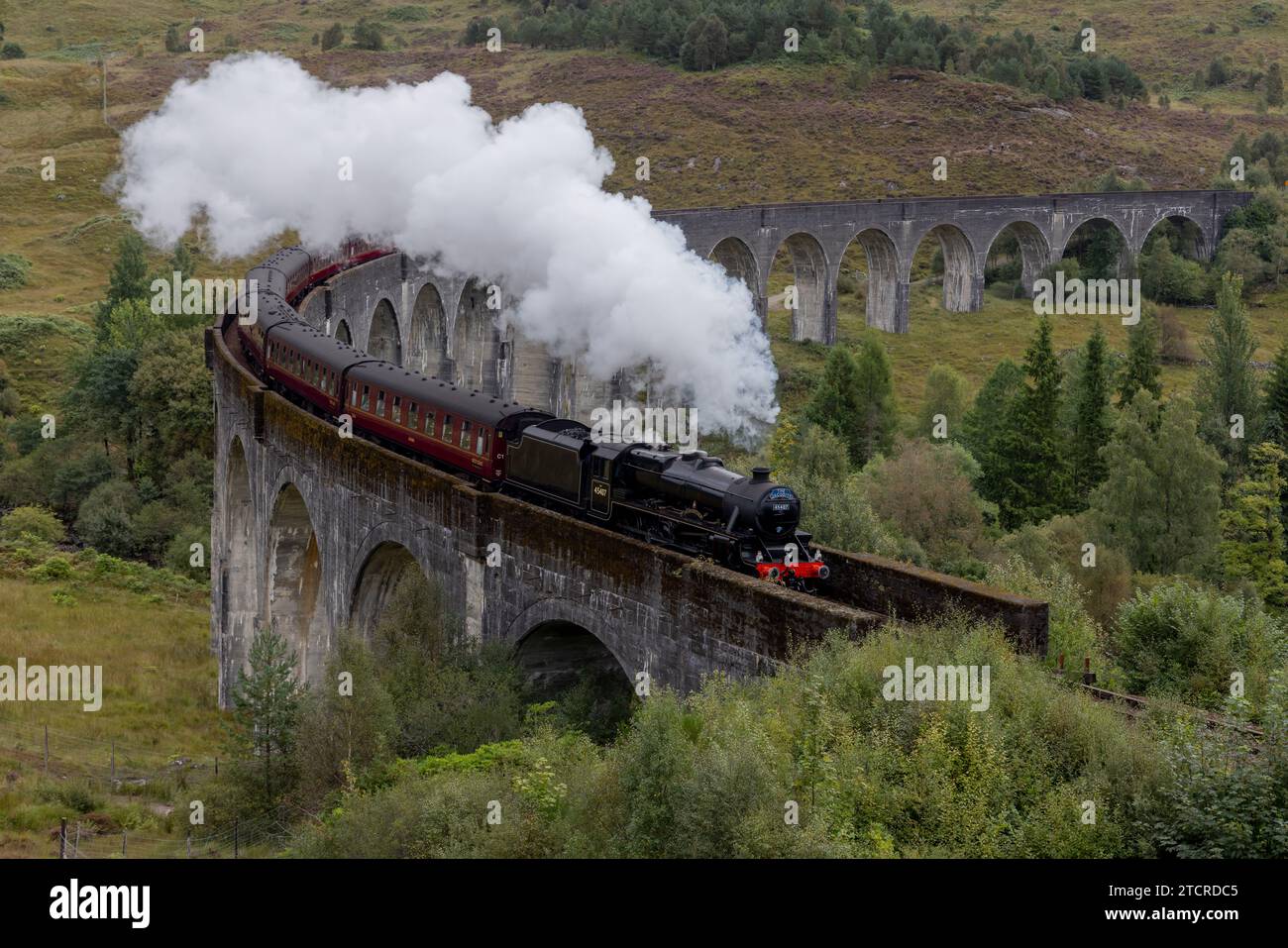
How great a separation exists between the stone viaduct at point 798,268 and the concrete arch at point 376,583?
707 cm

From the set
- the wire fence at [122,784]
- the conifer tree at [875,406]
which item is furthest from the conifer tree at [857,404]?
the wire fence at [122,784]

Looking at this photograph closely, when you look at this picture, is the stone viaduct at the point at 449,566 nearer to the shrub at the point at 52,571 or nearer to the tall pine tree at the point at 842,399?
the shrub at the point at 52,571

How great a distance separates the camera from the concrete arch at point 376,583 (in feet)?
98.2

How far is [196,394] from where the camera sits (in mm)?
57906

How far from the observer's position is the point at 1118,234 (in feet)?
322

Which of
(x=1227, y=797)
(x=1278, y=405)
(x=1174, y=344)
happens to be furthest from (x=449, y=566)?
(x=1174, y=344)

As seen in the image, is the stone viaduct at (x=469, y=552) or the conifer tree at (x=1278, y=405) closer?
the stone viaduct at (x=469, y=552)

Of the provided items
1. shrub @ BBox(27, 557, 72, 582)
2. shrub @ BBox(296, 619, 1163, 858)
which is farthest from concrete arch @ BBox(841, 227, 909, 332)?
shrub @ BBox(296, 619, 1163, 858)

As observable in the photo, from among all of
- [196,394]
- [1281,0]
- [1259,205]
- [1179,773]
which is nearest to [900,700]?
[1179,773]

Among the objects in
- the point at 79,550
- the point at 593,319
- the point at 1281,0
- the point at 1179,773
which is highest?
the point at 1281,0

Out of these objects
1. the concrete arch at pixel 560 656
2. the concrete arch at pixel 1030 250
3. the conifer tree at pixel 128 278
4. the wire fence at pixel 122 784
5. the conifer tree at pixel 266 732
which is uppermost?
the concrete arch at pixel 1030 250
